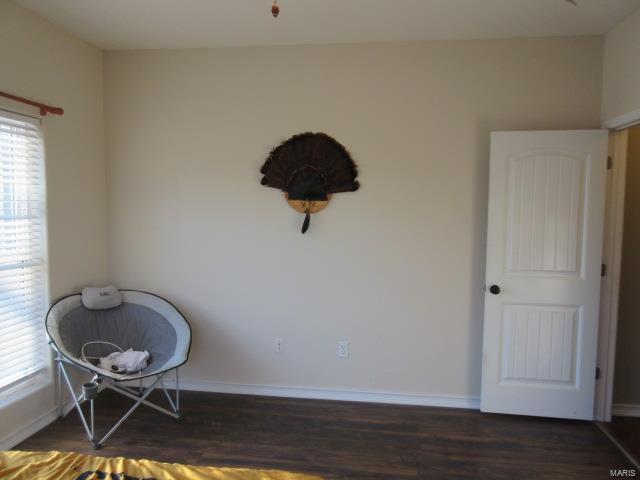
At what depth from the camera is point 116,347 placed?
9.61 feet

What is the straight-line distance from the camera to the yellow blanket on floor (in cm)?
135

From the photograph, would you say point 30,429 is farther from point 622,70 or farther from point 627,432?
point 622,70

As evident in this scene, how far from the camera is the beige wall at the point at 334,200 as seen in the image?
112 inches

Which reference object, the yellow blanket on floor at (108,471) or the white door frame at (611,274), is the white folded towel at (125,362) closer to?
the yellow blanket on floor at (108,471)

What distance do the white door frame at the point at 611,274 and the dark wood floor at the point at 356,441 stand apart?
23 centimetres

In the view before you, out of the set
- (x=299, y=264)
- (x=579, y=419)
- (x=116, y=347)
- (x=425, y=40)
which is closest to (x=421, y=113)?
(x=425, y=40)

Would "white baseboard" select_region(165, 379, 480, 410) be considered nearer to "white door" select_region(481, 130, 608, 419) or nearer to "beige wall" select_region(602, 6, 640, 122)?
"white door" select_region(481, 130, 608, 419)

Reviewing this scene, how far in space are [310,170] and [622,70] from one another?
2092 millimetres

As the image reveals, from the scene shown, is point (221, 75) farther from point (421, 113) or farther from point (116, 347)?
point (116, 347)

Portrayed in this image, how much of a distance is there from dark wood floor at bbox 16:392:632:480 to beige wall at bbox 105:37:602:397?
0.87 feet

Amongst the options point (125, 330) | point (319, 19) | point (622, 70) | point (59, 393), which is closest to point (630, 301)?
point (622, 70)

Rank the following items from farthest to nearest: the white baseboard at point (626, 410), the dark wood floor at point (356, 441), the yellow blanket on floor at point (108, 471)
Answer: the white baseboard at point (626, 410)
the dark wood floor at point (356, 441)
the yellow blanket on floor at point (108, 471)

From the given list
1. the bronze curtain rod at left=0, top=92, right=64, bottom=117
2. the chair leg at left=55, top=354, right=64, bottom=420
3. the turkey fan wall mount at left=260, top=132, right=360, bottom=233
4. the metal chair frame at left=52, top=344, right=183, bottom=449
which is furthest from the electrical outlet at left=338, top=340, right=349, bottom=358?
the bronze curtain rod at left=0, top=92, right=64, bottom=117

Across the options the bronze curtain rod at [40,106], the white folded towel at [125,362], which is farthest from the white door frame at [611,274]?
the bronze curtain rod at [40,106]
